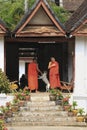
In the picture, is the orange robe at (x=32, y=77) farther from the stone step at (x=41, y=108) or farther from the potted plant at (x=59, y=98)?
the stone step at (x=41, y=108)

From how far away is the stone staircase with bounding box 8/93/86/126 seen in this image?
68.5 feet

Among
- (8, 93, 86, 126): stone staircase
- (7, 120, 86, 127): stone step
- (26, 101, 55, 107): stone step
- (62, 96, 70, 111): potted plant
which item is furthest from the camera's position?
(26, 101, 55, 107): stone step

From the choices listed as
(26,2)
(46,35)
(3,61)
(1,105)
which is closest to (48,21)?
(46,35)

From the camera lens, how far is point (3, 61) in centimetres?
2319

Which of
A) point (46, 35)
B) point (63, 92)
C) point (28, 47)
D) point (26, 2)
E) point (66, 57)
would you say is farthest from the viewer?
point (26, 2)

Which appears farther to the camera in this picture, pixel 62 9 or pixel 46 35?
pixel 62 9

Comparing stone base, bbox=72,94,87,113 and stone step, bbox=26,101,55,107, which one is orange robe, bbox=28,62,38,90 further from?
stone base, bbox=72,94,87,113

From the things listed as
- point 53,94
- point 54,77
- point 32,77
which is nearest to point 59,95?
point 53,94

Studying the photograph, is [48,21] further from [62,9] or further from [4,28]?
[62,9]

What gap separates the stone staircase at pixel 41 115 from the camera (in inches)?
822

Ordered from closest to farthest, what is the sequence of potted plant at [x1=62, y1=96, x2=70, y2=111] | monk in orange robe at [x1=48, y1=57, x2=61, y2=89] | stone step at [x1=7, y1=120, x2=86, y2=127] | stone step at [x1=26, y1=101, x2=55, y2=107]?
stone step at [x1=7, y1=120, x2=86, y2=127], potted plant at [x1=62, y1=96, x2=70, y2=111], stone step at [x1=26, y1=101, x2=55, y2=107], monk in orange robe at [x1=48, y1=57, x2=61, y2=89]

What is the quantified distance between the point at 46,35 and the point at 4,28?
170 cm

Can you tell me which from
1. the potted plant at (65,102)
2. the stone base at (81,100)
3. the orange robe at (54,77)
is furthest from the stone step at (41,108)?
the orange robe at (54,77)

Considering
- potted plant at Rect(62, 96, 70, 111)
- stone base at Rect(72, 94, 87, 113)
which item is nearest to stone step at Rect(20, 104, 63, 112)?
potted plant at Rect(62, 96, 70, 111)
